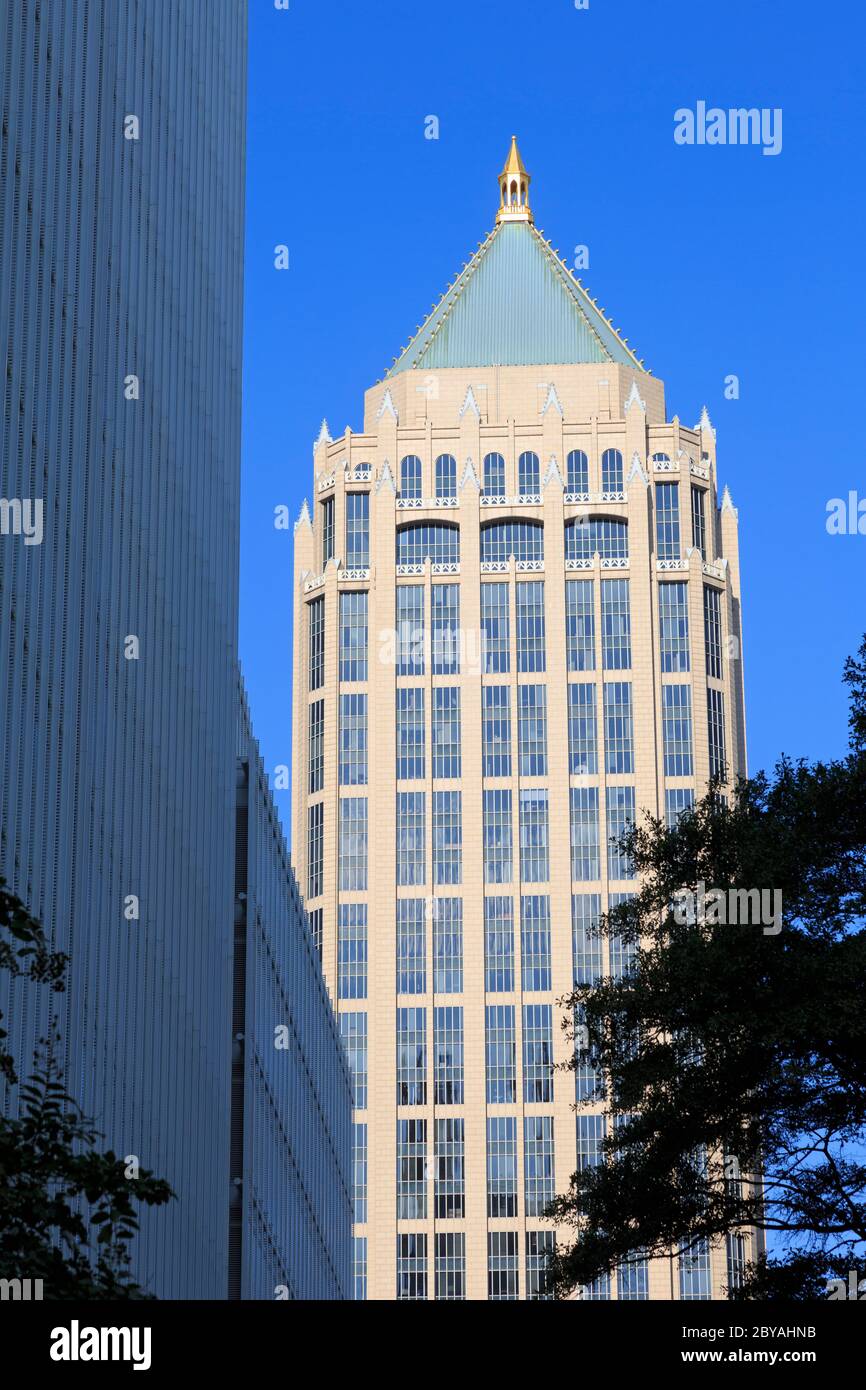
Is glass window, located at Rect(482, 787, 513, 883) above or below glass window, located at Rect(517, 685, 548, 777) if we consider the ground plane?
below

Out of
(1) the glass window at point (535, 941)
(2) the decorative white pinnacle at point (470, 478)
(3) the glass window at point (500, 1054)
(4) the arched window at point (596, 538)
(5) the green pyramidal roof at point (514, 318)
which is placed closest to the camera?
(3) the glass window at point (500, 1054)

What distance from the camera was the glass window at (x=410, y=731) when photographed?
158000 mm

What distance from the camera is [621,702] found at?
15850 centimetres

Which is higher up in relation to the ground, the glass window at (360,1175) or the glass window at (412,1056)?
the glass window at (412,1056)

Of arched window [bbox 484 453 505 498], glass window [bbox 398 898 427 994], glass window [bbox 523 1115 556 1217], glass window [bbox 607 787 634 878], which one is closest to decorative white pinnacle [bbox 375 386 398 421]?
arched window [bbox 484 453 505 498]

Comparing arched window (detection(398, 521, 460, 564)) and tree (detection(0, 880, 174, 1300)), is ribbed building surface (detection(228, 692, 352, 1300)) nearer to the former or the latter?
tree (detection(0, 880, 174, 1300))

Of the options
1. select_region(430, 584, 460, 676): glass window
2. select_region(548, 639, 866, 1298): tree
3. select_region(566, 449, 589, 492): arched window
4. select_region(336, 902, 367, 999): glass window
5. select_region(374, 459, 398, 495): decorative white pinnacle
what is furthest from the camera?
select_region(374, 459, 398, 495): decorative white pinnacle

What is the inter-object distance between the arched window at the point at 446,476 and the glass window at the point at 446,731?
50.0 ft

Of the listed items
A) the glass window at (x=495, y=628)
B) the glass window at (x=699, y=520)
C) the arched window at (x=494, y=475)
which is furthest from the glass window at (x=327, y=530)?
the glass window at (x=699, y=520)

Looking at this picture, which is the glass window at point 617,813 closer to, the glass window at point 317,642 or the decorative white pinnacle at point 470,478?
the glass window at point 317,642

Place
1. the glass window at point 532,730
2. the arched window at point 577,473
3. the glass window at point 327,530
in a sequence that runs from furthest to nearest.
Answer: the glass window at point 327,530
the arched window at point 577,473
the glass window at point 532,730

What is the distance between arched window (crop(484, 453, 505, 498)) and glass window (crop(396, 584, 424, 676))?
9075 millimetres

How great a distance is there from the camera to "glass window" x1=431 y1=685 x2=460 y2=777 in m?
158
